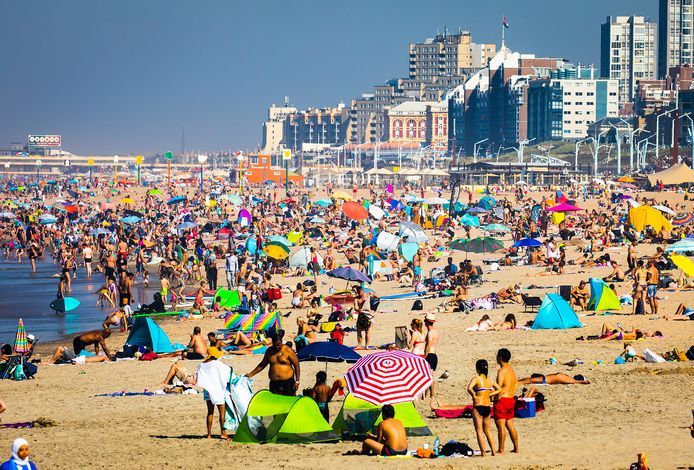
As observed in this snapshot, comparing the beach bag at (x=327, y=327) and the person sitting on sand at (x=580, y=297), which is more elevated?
the person sitting on sand at (x=580, y=297)

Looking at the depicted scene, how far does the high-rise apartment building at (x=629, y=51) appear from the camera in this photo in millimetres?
177250

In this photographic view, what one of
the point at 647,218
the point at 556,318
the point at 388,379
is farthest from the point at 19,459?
the point at 647,218

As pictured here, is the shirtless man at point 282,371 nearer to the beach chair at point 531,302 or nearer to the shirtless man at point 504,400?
the shirtless man at point 504,400

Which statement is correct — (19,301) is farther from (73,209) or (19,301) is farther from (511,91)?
(511,91)

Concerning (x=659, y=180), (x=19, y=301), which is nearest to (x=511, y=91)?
(x=659, y=180)

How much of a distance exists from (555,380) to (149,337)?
6658mm

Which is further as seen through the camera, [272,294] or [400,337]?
[272,294]

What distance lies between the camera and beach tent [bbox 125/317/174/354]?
56.0 feet

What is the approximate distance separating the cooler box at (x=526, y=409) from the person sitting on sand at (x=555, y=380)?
1.48 metres

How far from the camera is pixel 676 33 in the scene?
17125 cm

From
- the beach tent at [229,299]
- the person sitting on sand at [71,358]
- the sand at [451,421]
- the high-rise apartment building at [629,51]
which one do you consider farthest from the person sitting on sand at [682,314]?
the high-rise apartment building at [629,51]

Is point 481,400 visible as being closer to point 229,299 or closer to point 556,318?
point 556,318

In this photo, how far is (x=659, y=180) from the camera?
5025cm

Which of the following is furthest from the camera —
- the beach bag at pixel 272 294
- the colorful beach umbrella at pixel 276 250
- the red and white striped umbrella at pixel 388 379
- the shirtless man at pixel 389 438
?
the colorful beach umbrella at pixel 276 250
